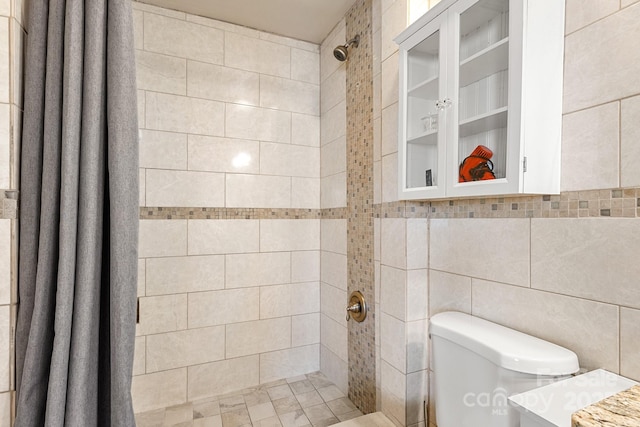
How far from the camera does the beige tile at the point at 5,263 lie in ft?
2.47

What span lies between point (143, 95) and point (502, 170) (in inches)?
71.8

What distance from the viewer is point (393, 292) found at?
146 centimetres

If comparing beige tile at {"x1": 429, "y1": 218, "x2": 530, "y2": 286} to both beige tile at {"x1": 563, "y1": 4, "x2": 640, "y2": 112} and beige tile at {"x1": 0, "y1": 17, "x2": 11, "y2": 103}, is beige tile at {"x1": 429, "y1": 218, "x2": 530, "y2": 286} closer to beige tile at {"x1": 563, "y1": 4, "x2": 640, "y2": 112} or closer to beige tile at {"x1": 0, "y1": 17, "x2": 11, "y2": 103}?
beige tile at {"x1": 563, "y1": 4, "x2": 640, "y2": 112}

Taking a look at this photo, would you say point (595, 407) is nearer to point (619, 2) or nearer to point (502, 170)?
point (502, 170)

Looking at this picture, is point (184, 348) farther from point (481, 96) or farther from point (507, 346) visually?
point (481, 96)

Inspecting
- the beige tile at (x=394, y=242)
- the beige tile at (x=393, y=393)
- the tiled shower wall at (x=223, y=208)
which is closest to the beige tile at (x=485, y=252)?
the beige tile at (x=394, y=242)

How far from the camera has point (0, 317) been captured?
2.47 ft

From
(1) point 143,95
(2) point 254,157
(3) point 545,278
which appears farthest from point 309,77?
(3) point 545,278

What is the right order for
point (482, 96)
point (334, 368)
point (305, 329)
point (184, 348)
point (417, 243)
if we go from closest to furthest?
point (482, 96)
point (417, 243)
point (184, 348)
point (334, 368)
point (305, 329)

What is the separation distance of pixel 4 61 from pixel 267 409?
1.85 m

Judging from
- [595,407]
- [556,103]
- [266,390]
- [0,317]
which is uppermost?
[556,103]

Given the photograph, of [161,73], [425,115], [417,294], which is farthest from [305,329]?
[161,73]

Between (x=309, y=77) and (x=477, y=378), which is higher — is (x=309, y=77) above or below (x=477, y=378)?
above

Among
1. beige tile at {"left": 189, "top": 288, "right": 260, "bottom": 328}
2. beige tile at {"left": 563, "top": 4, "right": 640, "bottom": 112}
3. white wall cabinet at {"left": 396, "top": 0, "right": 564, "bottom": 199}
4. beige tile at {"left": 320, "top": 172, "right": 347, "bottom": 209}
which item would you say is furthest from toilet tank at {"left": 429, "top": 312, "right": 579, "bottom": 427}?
beige tile at {"left": 189, "top": 288, "right": 260, "bottom": 328}
